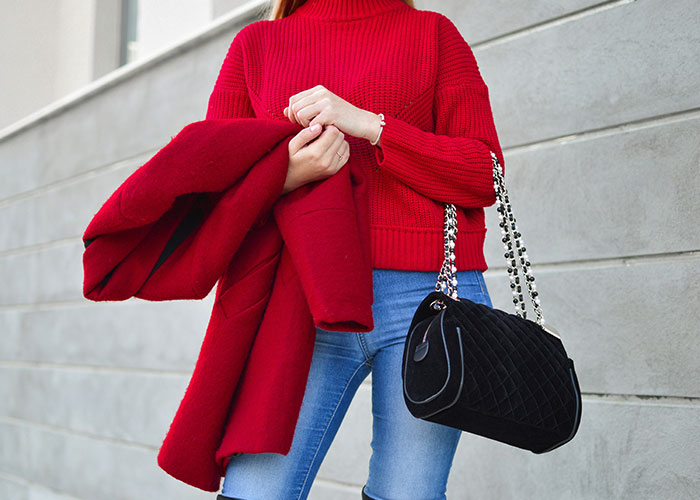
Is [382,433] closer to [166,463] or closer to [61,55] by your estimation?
[166,463]

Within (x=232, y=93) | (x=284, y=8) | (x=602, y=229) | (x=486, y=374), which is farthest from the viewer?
(x=602, y=229)

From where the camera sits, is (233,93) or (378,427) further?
(233,93)

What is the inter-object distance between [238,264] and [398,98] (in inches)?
14.6

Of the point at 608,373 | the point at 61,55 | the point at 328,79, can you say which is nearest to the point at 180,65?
the point at 61,55

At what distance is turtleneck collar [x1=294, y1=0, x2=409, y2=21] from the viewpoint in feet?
3.65

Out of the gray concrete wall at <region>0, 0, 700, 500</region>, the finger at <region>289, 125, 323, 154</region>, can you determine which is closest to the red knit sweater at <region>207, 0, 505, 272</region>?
the finger at <region>289, 125, 323, 154</region>

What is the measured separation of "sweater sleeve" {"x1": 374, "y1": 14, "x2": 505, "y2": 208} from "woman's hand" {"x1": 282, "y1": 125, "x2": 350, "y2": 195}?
0.26ft

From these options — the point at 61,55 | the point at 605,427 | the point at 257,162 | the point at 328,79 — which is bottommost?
the point at 605,427

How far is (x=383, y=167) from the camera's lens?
94cm

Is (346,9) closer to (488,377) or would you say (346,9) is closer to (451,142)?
(451,142)

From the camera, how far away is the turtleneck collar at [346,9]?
111 centimetres

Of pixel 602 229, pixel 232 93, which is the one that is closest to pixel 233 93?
pixel 232 93

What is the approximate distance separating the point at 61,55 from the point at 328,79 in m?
3.58

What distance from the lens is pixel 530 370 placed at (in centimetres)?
87
